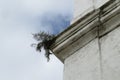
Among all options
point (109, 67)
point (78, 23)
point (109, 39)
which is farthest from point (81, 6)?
point (109, 67)

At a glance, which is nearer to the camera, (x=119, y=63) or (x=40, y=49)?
(x=119, y=63)

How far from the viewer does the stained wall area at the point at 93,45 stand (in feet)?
22.7

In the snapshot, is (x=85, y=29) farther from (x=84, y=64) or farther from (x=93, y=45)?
(x=84, y=64)

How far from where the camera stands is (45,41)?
807 centimetres

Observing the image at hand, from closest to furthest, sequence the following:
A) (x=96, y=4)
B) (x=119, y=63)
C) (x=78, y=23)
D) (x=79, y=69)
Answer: (x=119, y=63), (x=79, y=69), (x=78, y=23), (x=96, y=4)

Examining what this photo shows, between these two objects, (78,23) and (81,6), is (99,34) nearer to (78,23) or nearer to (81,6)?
(78,23)

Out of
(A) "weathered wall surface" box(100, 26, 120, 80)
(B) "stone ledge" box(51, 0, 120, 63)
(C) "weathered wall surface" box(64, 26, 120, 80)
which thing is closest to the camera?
(A) "weathered wall surface" box(100, 26, 120, 80)

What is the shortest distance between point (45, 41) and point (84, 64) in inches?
42.9

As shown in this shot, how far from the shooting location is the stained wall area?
6926 mm

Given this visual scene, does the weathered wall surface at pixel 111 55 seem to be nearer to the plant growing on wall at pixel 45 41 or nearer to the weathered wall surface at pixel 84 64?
A: the weathered wall surface at pixel 84 64

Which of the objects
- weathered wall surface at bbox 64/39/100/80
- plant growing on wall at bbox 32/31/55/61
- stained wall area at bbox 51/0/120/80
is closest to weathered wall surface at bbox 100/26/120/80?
stained wall area at bbox 51/0/120/80

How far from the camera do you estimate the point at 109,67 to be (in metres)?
6.82

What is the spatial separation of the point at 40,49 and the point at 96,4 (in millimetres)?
1307

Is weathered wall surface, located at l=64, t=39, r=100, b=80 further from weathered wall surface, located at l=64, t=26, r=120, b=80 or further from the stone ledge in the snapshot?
the stone ledge
